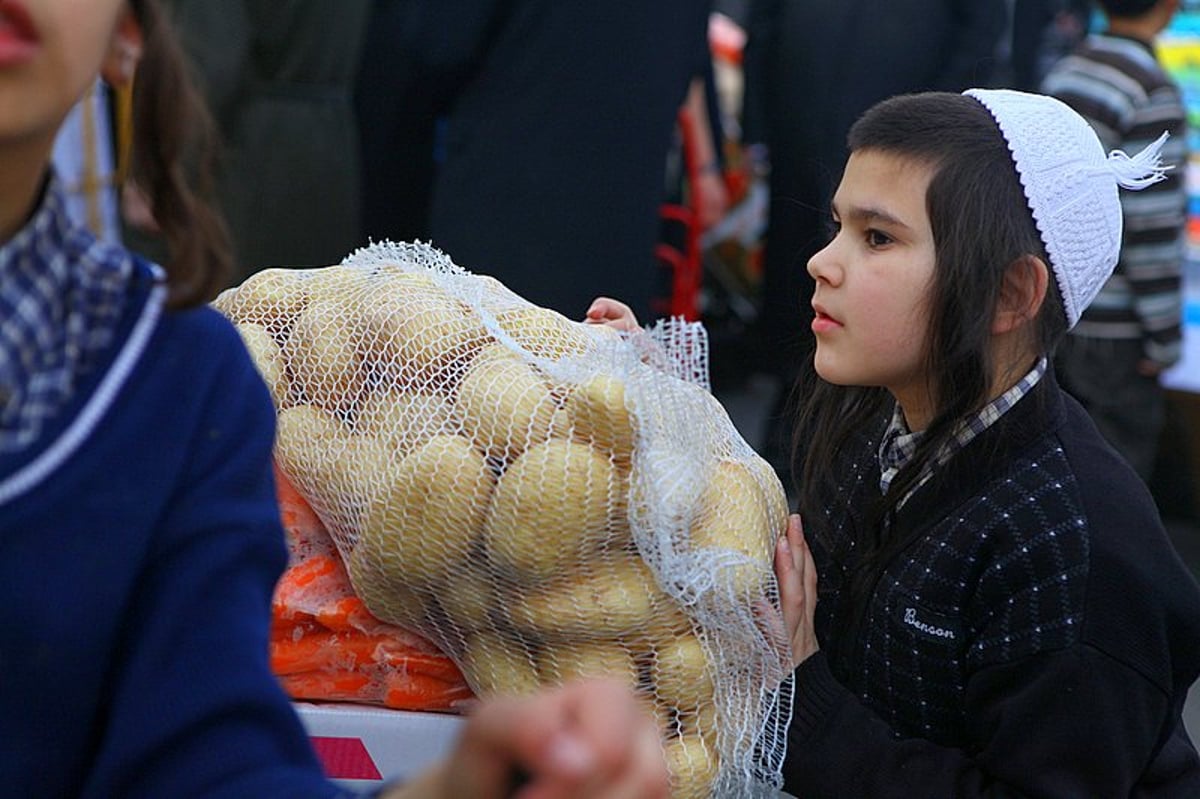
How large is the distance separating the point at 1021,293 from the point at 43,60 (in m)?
1.18

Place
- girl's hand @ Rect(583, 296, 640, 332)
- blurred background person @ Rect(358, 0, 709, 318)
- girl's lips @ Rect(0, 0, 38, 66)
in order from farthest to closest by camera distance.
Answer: blurred background person @ Rect(358, 0, 709, 318) < girl's hand @ Rect(583, 296, 640, 332) < girl's lips @ Rect(0, 0, 38, 66)

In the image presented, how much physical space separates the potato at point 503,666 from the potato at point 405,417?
7.5 inches

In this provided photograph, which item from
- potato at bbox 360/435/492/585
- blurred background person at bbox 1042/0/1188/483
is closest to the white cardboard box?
potato at bbox 360/435/492/585

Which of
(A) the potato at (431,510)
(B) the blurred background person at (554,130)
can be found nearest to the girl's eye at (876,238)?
(A) the potato at (431,510)

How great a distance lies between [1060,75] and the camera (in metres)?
3.69

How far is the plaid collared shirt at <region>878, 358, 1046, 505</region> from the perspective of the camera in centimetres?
171

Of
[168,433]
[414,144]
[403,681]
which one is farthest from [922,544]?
[414,144]

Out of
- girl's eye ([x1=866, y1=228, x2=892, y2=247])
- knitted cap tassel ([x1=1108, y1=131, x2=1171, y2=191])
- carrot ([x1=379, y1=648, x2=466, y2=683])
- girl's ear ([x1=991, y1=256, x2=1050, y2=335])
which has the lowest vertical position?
carrot ([x1=379, y1=648, x2=466, y2=683])

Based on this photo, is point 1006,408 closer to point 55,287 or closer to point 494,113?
point 55,287

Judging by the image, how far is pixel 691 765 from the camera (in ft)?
4.94

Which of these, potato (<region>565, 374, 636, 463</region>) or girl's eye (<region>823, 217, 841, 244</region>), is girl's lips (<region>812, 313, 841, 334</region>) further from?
potato (<region>565, 374, 636, 463</region>)

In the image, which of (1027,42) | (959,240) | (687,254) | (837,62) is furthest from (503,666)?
(1027,42)

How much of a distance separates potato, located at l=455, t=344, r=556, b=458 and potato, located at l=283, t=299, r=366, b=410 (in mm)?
152

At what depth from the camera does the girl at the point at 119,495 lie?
82 centimetres
